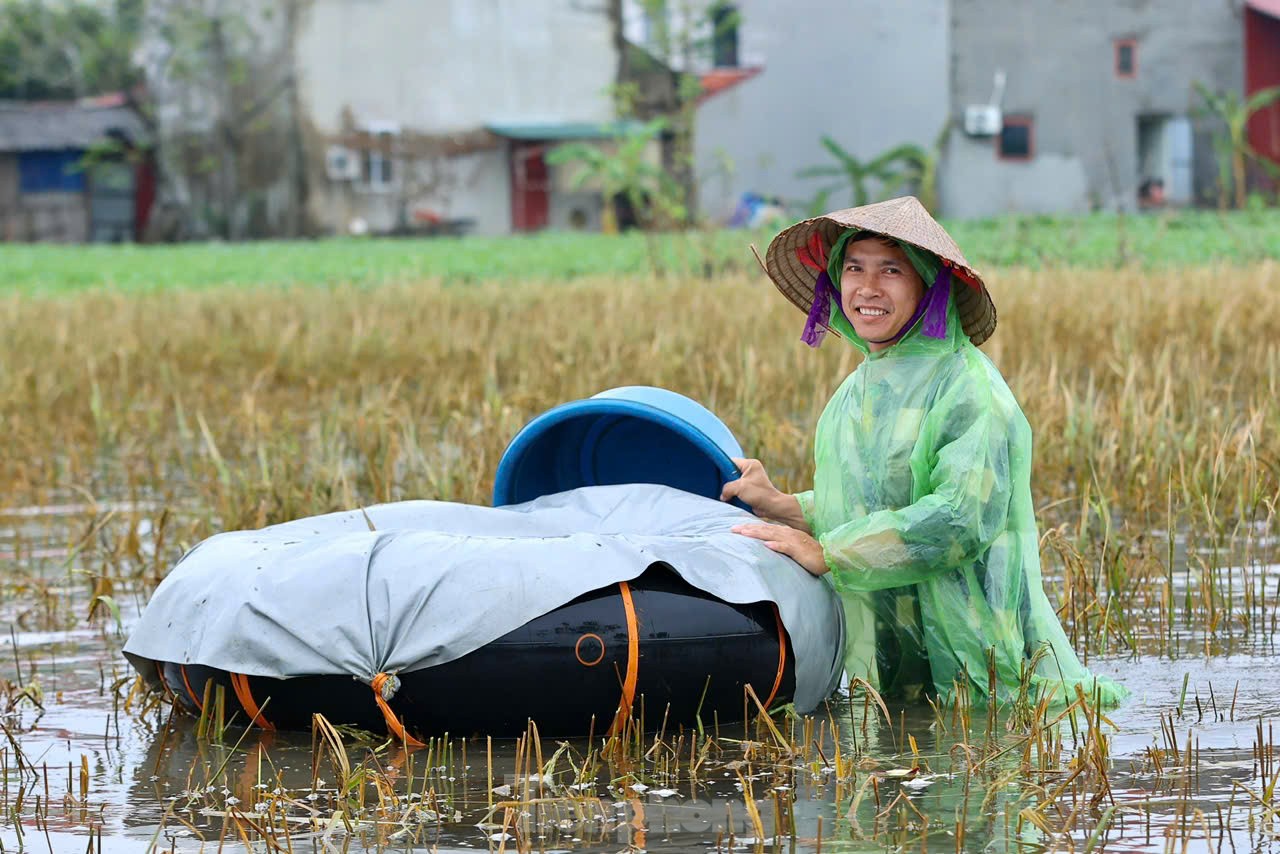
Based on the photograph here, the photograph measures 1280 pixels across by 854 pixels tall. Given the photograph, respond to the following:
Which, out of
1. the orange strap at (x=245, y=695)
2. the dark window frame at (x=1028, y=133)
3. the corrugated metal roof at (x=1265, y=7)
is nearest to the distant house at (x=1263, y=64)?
the corrugated metal roof at (x=1265, y=7)

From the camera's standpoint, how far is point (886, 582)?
436 centimetres

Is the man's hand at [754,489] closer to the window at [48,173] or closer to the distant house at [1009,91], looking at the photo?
the distant house at [1009,91]

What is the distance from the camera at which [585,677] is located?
4.19 meters

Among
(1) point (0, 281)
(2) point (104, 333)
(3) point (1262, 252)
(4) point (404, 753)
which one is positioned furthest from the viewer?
(1) point (0, 281)

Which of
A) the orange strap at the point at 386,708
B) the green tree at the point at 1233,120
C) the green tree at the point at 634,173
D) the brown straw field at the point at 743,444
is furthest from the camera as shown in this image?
the green tree at the point at 1233,120

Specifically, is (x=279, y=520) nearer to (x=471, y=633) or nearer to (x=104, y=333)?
(x=471, y=633)

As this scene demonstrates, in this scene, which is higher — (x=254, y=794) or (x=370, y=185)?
(x=370, y=185)

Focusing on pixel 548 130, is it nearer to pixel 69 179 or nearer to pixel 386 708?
pixel 69 179

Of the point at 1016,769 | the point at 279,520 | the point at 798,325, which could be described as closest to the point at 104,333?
the point at 798,325

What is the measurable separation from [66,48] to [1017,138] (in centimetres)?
2281

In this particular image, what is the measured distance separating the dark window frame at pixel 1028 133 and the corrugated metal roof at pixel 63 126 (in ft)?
52.9

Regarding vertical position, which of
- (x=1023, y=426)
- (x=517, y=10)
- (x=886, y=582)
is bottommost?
(x=886, y=582)

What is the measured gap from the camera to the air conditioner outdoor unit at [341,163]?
3616 centimetres

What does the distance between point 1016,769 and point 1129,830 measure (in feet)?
0.89
